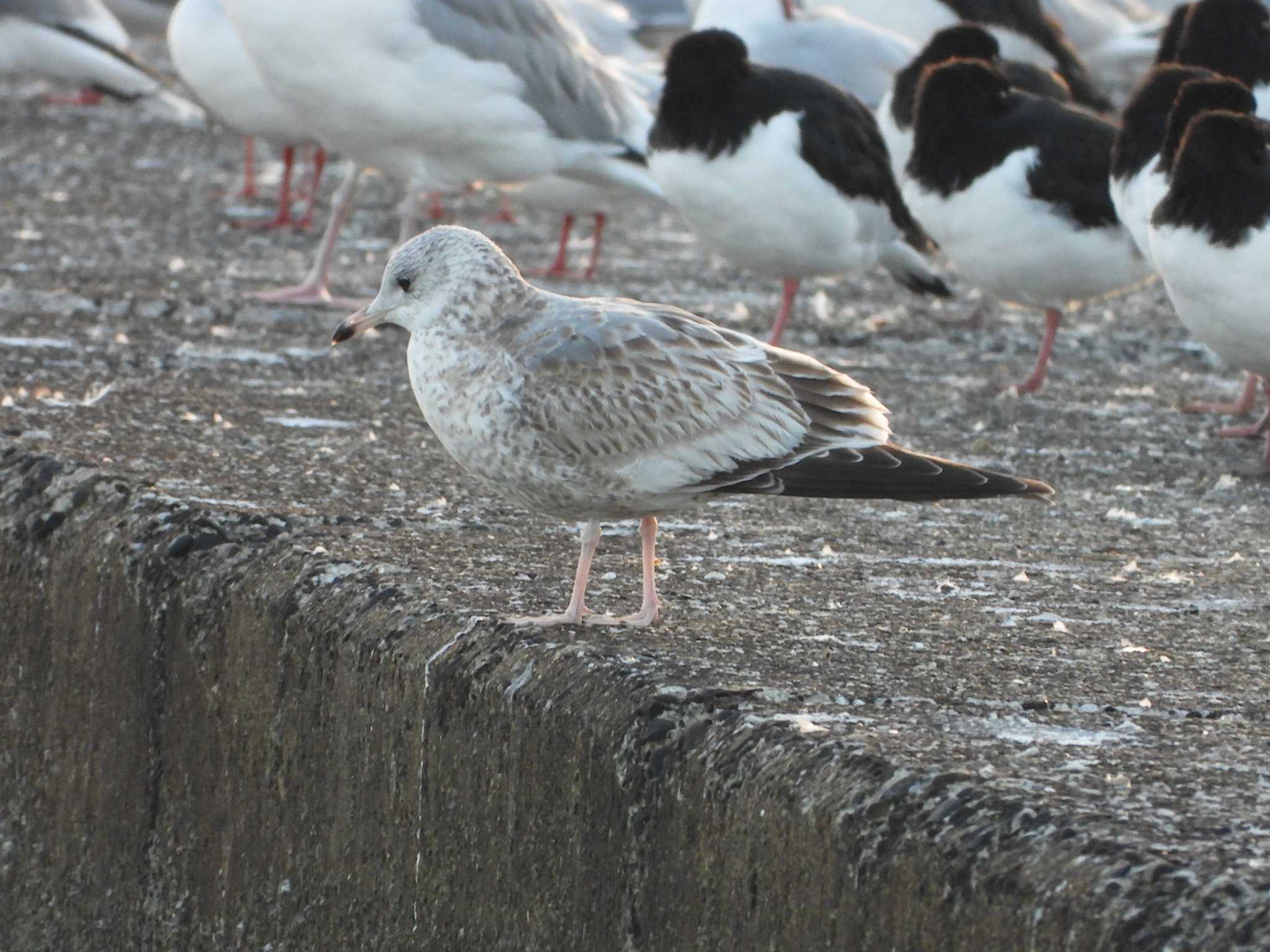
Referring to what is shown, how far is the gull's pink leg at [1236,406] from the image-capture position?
19.5 ft

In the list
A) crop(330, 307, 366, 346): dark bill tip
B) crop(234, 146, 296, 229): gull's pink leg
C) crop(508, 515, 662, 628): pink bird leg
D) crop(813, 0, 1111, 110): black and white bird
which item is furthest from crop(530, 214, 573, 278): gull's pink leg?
crop(508, 515, 662, 628): pink bird leg

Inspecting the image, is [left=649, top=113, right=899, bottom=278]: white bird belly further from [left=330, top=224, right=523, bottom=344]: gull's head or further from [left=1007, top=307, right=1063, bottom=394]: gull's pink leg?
[left=330, top=224, right=523, bottom=344]: gull's head

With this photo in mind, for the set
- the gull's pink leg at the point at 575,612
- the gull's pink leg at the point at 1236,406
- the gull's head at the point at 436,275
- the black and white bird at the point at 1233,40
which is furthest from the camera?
the black and white bird at the point at 1233,40

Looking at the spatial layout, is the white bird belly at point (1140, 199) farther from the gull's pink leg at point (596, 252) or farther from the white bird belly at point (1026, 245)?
the gull's pink leg at point (596, 252)

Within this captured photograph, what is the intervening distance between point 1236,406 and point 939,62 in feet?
7.80

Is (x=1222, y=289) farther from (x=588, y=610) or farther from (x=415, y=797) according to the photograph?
(x=415, y=797)

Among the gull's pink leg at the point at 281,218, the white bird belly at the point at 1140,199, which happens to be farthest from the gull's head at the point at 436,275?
the gull's pink leg at the point at 281,218

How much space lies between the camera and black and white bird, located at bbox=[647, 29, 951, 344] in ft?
22.2

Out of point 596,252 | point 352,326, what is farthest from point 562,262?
point 352,326

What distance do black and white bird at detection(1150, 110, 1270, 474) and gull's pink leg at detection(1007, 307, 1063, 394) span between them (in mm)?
953

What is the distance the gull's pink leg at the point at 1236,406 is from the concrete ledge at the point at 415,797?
314 centimetres

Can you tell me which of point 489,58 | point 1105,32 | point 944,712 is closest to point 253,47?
point 489,58

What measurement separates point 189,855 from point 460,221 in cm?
636

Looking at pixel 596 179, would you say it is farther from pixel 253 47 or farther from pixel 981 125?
pixel 981 125
